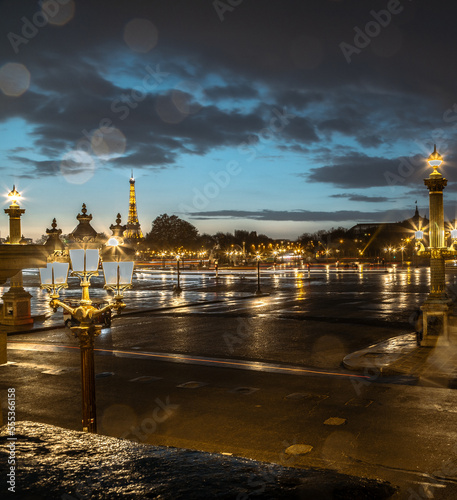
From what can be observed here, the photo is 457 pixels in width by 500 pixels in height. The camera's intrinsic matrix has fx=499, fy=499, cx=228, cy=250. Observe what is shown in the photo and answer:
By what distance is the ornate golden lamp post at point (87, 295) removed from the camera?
6547 millimetres

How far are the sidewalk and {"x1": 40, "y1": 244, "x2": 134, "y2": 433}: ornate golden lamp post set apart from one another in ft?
23.7

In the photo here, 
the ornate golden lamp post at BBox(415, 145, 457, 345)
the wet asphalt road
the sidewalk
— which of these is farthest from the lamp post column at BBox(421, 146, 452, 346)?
the wet asphalt road

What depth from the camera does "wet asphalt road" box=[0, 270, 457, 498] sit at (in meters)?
7.09

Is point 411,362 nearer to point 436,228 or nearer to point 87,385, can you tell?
point 436,228

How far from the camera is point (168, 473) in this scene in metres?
3.34

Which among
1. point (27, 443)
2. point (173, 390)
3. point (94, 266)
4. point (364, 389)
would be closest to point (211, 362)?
point (173, 390)

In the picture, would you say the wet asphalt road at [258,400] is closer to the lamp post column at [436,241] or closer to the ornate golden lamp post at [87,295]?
the ornate golden lamp post at [87,295]

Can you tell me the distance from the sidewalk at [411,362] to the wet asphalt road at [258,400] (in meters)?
0.49

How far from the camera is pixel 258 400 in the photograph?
9906 millimetres

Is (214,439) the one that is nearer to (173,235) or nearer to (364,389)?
(364,389)

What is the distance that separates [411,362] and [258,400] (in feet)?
16.0

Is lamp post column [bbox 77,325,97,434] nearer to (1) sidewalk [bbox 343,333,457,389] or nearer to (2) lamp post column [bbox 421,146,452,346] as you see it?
(1) sidewalk [bbox 343,333,457,389]

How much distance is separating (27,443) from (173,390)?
22.1ft

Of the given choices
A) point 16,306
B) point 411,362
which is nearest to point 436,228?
point 411,362
